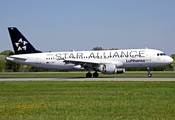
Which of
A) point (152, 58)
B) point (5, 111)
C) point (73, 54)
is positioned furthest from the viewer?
point (73, 54)

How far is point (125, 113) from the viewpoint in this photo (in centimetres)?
1138

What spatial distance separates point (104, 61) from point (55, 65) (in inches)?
358

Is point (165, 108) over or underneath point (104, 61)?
underneath

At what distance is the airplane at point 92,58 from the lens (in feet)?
135

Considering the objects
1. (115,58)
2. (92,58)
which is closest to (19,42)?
(92,58)

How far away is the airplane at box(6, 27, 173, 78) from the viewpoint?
41000mm

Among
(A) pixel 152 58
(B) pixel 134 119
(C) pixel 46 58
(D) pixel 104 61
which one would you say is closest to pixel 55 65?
(C) pixel 46 58

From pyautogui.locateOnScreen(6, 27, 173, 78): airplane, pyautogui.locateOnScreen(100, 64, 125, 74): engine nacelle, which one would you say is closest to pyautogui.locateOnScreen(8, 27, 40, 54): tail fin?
pyautogui.locateOnScreen(6, 27, 173, 78): airplane

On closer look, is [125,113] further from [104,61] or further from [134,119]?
[104,61]

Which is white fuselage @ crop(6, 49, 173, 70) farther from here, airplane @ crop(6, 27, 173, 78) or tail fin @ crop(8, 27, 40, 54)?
tail fin @ crop(8, 27, 40, 54)

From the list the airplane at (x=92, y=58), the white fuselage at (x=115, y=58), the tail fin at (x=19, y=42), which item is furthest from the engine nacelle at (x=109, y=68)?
the tail fin at (x=19, y=42)

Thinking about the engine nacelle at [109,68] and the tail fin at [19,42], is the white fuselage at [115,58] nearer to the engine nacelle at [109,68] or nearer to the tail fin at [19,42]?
the engine nacelle at [109,68]

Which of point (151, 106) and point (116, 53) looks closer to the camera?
point (151, 106)

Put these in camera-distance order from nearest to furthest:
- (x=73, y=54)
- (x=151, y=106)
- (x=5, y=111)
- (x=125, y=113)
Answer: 1. (x=125, y=113)
2. (x=5, y=111)
3. (x=151, y=106)
4. (x=73, y=54)
